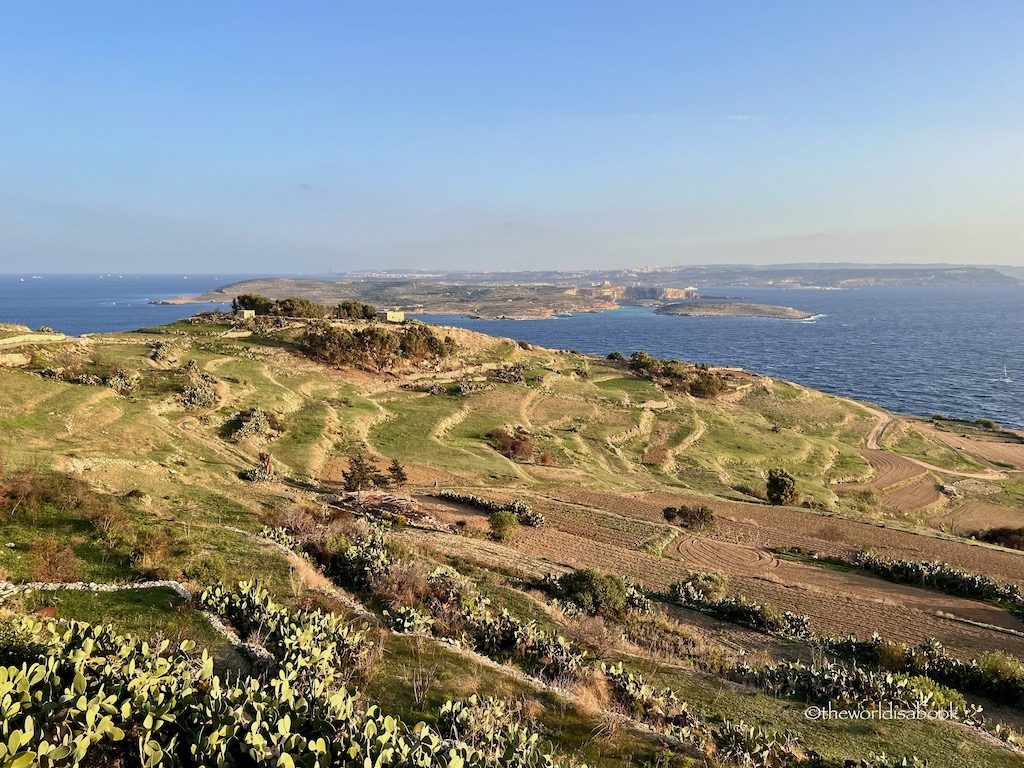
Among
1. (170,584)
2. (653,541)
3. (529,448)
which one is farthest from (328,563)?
(529,448)

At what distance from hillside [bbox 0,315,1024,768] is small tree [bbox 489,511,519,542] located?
0.13m

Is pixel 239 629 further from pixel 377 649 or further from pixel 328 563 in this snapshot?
pixel 328 563

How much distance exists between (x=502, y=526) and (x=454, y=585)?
875 cm

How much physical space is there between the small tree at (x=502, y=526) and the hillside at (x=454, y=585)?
0.13 meters

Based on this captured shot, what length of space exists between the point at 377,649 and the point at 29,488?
11890 mm

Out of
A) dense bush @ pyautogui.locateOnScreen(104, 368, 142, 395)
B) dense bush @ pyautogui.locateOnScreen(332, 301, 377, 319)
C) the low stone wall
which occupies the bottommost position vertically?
dense bush @ pyautogui.locateOnScreen(104, 368, 142, 395)

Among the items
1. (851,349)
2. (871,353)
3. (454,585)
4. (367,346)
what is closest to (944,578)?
(454,585)

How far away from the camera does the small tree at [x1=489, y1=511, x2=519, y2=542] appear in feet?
73.3

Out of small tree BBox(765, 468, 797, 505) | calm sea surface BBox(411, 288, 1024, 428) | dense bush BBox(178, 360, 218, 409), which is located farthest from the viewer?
calm sea surface BBox(411, 288, 1024, 428)

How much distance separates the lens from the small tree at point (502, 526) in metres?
22.3

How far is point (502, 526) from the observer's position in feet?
74.2

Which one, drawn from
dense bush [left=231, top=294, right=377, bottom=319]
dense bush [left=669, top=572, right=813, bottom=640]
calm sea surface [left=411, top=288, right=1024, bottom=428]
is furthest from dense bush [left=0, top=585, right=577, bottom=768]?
calm sea surface [left=411, top=288, right=1024, bottom=428]

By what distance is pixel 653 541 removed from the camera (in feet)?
78.9

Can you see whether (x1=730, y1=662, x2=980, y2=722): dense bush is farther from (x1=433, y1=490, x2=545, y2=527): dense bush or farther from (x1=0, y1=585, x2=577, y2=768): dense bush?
(x1=433, y1=490, x2=545, y2=527): dense bush
